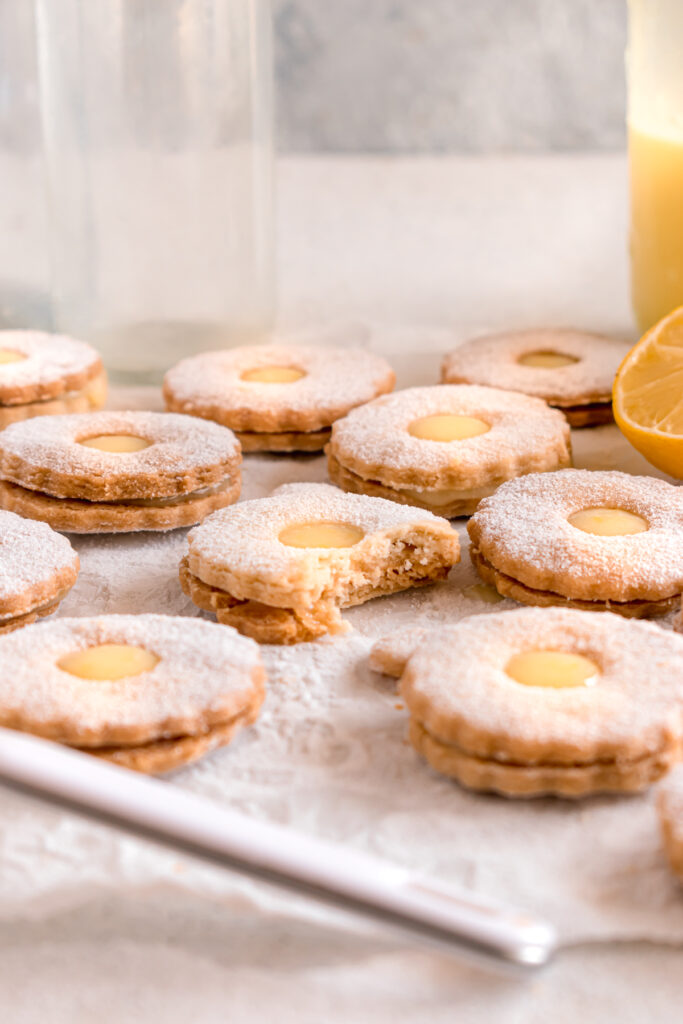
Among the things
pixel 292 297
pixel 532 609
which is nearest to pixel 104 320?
pixel 292 297

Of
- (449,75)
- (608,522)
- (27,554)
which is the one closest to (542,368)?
(608,522)

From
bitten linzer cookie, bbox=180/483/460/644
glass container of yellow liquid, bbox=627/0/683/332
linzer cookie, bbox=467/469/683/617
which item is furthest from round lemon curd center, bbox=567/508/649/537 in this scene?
glass container of yellow liquid, bbox=627/0/683/332

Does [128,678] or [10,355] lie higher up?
[10,355]

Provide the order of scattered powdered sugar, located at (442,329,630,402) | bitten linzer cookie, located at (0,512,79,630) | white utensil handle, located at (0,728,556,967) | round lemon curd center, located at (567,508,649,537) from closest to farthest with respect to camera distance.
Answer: white utensil handle, located at (0,728,556,967) → bitten linzer cookie, located at (0,512,79,630) → round lemon curd center, located at (567,508,649,537) → scattered powdered sugar, located at (442,329,630,402)

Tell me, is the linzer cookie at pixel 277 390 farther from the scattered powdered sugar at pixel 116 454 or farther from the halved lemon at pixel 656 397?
the halved lemon at pixel 656 397

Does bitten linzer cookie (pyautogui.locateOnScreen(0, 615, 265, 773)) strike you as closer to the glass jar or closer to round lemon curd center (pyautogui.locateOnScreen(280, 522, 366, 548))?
round lemon curd center (pyautogui.locateOnScreen(280, 522, 366, 548))

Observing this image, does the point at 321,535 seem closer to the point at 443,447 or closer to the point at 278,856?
the point at 443,447
